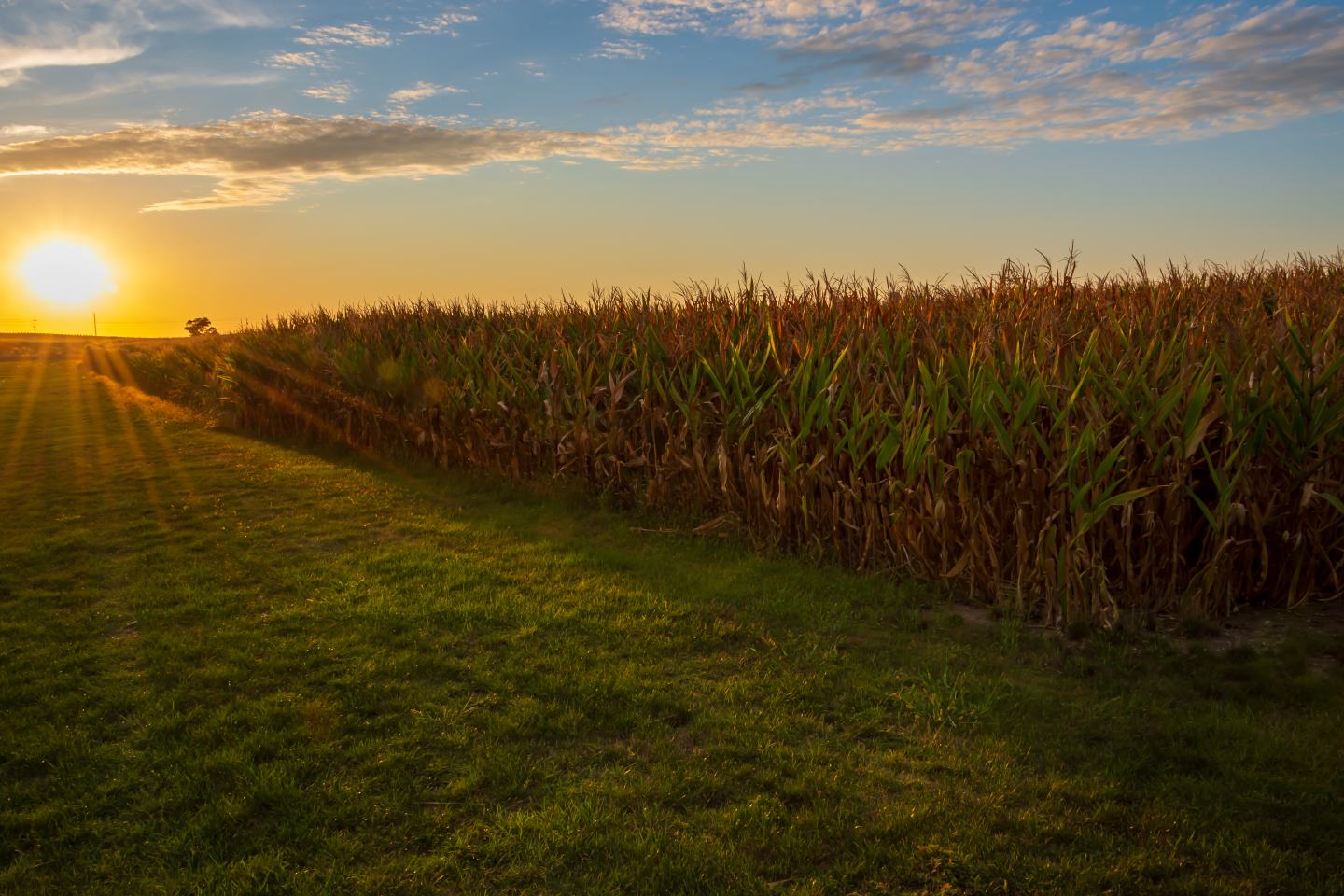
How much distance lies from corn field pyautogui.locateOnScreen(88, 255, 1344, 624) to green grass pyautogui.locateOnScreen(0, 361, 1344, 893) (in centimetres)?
62

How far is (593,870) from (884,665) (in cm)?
286

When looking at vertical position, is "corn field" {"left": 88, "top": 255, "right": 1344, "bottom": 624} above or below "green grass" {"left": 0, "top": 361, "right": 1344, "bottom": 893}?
above

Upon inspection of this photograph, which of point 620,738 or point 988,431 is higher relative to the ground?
point 988,431

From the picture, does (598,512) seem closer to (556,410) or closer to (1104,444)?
(556,410)

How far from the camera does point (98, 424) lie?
19.1 meters

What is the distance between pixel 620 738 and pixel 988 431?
3688 mm

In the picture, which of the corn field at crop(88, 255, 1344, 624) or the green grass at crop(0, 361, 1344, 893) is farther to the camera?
the corn field at crop(88, 255, 1344, 624)

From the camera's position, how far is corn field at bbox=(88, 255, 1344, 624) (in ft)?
21.2

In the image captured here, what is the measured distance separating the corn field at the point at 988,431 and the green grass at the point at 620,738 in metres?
0.62

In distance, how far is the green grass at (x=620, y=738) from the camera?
414 cm

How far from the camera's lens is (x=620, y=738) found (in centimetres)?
529

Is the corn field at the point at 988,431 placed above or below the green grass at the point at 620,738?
above

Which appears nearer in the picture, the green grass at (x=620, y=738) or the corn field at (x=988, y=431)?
the green grass at (x=620, y=738)

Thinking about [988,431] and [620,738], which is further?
[988,431]
